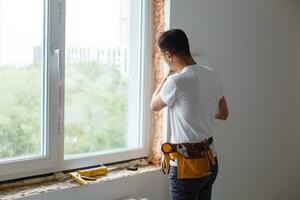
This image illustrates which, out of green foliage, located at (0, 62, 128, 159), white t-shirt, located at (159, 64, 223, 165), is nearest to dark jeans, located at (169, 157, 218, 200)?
→ white t-shirt, located at (159, 64, 223, 165)

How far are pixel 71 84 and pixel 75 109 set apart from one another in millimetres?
153

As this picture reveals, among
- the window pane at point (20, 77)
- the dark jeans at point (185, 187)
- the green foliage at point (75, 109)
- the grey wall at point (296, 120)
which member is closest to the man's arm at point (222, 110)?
the dark jeans at point (185, 187)

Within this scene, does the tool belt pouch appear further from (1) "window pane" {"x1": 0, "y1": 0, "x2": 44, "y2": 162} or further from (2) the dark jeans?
(1) "window pane" {"x1": 0, "y1": 0, "x2": 44, "y2": 162}

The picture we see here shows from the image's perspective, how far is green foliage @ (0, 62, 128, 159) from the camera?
6.42 ft

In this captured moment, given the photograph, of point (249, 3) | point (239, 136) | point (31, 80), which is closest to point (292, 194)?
point (239, 136)

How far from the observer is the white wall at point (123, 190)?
2006 millimetres

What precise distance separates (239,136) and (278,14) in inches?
46.9

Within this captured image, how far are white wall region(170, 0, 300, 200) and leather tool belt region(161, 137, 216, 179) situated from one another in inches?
33.1

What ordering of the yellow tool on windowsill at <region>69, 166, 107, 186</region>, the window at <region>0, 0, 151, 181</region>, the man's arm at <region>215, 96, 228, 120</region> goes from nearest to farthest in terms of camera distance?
the window at <region>0, 0, 151, 181</region>
the yellow tool on windowsill at <region>69, 166, 107, 186</region>
the man's arm at <region>215, 96, 228, 120</region>

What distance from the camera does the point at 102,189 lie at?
2.15 meters

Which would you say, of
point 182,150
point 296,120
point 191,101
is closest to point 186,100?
point 191,101

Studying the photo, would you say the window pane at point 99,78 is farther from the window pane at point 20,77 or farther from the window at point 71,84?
the window pane at point 20,77

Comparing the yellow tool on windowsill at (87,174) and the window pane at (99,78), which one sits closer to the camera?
the yellow tool on windowsill at (87,174)

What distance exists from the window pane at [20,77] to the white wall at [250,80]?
879 mm
